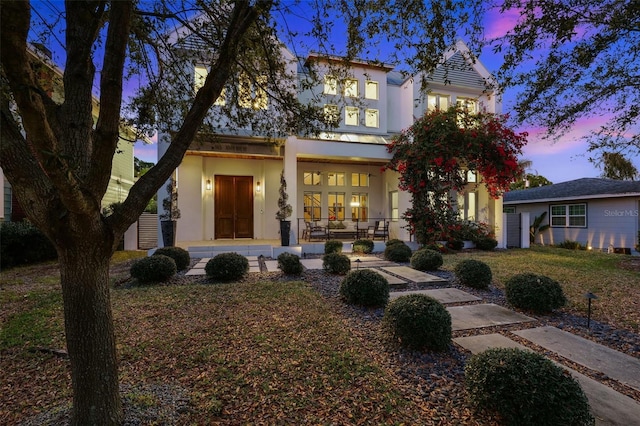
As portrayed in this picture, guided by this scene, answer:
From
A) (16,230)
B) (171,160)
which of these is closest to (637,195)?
(171,160)

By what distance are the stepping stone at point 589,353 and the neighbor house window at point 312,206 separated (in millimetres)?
9783

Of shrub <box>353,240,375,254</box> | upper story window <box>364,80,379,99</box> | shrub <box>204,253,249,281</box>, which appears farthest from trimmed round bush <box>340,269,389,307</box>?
upper story window <box>364,80,379,99</box>

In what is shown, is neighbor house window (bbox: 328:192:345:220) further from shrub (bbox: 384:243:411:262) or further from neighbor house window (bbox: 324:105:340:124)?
neighbor house window (bbox: 324:105:340:124)

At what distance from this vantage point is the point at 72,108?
1797 mm

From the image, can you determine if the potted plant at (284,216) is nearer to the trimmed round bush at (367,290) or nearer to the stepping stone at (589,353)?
the trimmed round bush at (367,290)

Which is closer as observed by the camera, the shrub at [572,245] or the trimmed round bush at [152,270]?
the trimmed round bush at [152,270]

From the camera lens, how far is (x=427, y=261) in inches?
280

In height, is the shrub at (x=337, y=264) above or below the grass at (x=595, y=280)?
above

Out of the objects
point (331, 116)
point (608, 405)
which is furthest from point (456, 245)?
point (608, 405)

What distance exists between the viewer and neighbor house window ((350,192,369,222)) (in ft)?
43.6

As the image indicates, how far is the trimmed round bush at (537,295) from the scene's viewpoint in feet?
13.9

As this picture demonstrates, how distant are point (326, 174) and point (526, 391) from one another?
11.5 m

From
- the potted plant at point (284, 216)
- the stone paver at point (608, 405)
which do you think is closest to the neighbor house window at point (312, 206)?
the potted plant at point (284, 216)

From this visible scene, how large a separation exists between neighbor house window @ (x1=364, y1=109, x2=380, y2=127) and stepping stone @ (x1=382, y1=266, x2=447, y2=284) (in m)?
7.91
